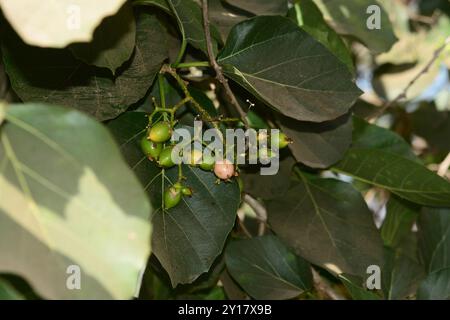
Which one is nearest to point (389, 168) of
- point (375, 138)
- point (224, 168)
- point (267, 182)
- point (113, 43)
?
point (375, 138)

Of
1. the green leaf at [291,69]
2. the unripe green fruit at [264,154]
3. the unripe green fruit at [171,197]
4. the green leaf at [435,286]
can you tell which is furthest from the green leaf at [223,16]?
the green leaf at [435,286]

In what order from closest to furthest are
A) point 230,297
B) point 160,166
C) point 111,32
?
point 111,32
point 160,166
point 230,297

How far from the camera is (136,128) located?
1.28 meters

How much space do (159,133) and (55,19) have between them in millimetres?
443

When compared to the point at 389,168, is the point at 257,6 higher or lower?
higher

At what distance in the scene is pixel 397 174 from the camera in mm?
1534

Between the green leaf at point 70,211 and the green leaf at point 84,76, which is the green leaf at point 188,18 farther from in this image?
the green leaf at point 70,211

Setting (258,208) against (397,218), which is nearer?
(258,208)

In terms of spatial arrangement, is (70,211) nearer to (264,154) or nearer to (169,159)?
(169,159)

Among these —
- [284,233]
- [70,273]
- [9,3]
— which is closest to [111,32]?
[9,3]

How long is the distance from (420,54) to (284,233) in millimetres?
1537

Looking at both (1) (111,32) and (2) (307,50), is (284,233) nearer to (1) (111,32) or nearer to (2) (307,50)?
(2) (307,50)

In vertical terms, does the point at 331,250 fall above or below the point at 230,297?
above

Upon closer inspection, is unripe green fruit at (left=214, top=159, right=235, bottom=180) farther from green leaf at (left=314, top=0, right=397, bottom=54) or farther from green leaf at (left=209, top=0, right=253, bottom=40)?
green leaf at (left=314, top=0, right=397, bottom=54)
